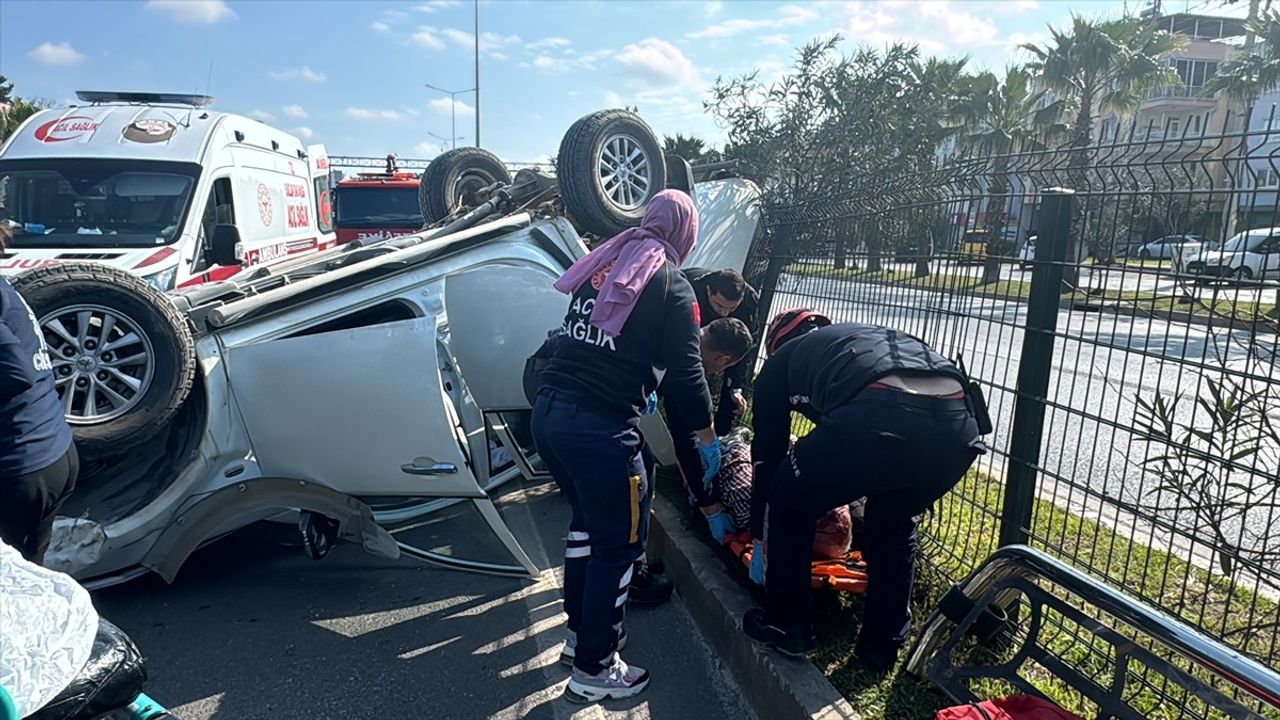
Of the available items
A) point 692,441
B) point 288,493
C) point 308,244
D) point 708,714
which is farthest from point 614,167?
point 308,244

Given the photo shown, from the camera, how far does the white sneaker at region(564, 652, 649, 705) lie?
3.04 meters

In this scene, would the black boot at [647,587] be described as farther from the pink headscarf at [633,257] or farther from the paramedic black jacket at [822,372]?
the pink headscarf at [633,257]

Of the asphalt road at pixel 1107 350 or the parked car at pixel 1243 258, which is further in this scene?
the asphalt road at pixel 1107 350

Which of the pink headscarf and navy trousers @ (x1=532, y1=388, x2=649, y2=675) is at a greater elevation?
the pink headscarf

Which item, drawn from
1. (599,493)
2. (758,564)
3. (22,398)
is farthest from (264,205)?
(758,564)

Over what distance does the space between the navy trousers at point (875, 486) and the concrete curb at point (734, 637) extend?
19 centimetres

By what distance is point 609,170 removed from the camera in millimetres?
6164

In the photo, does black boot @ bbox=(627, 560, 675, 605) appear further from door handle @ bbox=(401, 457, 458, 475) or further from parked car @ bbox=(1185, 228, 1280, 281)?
parked car @ bbox=(1185, 228, 1280, 281)

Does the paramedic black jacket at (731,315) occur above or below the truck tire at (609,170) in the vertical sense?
below

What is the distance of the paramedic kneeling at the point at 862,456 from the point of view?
102 inches

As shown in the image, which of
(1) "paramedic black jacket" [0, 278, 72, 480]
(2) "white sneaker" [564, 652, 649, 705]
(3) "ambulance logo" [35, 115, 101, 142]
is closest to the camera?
(1) "paramedic black jacket" [0, 278, 72, 480]

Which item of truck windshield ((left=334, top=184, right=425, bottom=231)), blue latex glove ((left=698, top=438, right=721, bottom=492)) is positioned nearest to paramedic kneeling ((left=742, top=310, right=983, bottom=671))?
blue latex glove ((left=698, top=438, right=721, bottom=492))

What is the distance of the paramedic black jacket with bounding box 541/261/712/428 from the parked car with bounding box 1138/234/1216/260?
150cm

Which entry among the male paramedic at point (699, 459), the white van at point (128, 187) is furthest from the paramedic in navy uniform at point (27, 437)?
the white van at point (128, 187)
